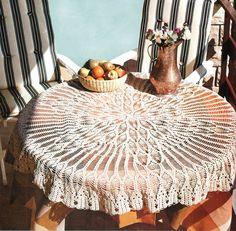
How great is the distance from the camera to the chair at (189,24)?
129 inches

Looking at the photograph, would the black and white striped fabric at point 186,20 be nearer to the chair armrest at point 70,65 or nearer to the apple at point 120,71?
the chair armrest at point 70,65

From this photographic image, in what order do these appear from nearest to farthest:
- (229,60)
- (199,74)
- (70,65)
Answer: (199,74) < (70,65) < (229,60)

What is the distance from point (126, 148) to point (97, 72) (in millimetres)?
659

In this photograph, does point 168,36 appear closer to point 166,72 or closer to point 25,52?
point 166,72

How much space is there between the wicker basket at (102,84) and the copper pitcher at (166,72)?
19 centimetres

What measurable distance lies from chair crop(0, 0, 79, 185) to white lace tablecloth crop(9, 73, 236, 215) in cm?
69

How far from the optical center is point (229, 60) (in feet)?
12.1

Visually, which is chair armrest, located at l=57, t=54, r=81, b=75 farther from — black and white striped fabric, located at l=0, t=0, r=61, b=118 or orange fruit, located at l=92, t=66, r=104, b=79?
orange fruit, located at l=92, t=66, r=104, b=79

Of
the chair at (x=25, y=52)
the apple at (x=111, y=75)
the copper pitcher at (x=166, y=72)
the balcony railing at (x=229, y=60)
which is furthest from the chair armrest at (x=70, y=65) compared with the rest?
the balcony railing at (x=229, y=60)

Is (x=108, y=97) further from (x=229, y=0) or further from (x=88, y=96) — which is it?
(x=229, y=0)

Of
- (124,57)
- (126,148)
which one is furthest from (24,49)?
(126,148)

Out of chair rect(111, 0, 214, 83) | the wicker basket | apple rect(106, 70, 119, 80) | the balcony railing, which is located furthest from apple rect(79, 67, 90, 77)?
the balcony railing

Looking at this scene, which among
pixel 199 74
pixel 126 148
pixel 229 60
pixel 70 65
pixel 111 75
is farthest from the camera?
pixel 229 60

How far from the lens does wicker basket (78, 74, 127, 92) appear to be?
8.85 feet
